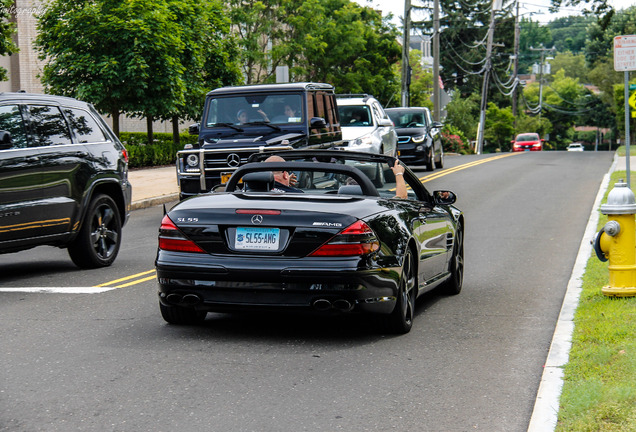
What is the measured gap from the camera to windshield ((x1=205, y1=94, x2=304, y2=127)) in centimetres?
1634

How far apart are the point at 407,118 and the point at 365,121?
769 cm

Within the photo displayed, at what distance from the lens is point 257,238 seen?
288 inches

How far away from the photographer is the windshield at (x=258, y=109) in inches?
643

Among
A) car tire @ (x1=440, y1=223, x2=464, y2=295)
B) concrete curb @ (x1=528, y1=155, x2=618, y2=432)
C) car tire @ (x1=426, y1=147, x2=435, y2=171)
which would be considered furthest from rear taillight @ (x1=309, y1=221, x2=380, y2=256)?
car tire @ (x1=426, y1=147, x2=435, y2=171)

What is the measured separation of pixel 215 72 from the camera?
116 feet

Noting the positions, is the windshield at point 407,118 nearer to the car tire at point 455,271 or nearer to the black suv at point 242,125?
the black suv at point 242,125

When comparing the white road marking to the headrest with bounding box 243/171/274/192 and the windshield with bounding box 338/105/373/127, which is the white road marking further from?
the windshield with bounding box 338/105/373/127

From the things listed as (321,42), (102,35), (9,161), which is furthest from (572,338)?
(321,42)

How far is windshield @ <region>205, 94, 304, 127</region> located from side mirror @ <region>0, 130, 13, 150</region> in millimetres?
6328

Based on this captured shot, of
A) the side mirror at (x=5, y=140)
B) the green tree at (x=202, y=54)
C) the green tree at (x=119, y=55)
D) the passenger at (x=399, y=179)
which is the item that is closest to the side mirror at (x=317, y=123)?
the side mirror at (x=5, y=140)

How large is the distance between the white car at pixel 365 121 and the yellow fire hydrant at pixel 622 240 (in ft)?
43.2

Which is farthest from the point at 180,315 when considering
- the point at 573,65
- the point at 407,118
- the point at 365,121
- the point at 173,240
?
the point at 573,65

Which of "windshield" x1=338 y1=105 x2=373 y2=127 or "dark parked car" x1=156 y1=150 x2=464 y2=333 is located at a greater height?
"windshield" x1=338 y1=105 x2=373 y2=127

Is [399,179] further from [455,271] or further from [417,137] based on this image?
[417,137]
